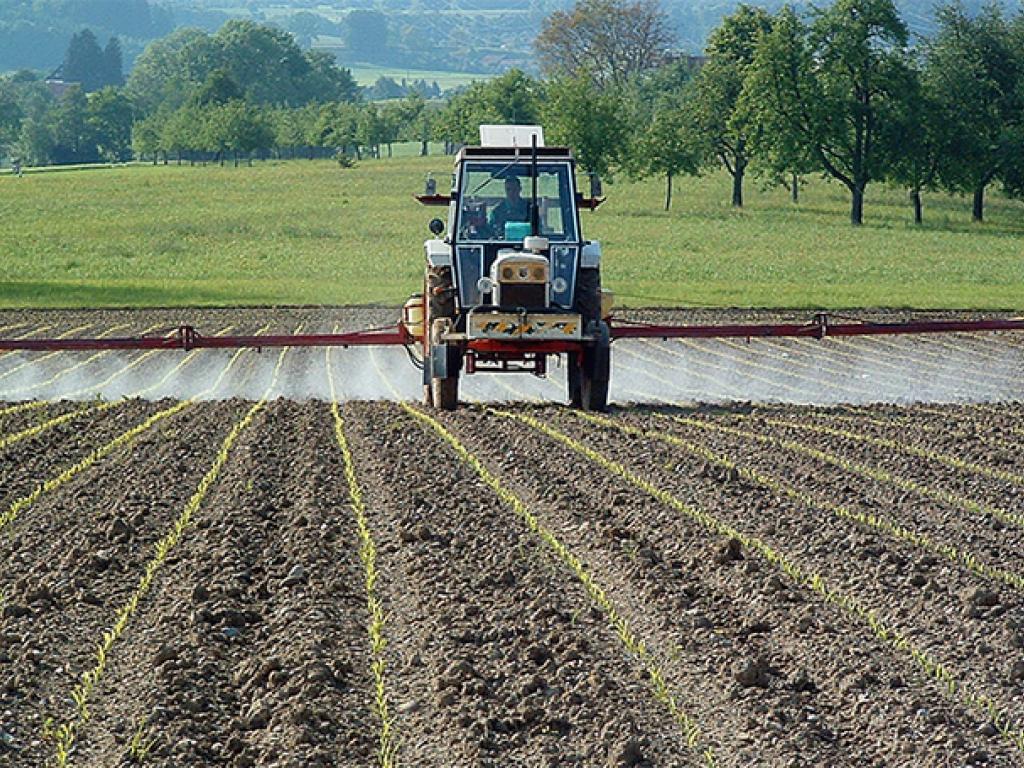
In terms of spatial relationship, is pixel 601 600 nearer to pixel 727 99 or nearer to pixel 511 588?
pixel 511 588

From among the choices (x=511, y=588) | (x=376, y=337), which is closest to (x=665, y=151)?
(x=376, y=337)

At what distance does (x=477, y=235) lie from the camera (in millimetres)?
15969

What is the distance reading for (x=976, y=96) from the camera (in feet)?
217

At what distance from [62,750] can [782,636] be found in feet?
11.0

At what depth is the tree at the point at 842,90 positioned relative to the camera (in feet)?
213

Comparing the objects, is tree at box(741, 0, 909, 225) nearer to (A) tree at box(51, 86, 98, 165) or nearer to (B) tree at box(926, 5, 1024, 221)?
(B) tree at box(926, 5, 1024, 221)

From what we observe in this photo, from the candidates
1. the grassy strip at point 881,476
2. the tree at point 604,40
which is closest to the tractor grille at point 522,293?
the grassy strip at point 881,476

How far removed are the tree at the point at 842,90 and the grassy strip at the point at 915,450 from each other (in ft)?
167

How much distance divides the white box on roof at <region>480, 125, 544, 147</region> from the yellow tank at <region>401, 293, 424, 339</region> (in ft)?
5.87

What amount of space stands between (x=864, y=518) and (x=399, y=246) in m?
39.4

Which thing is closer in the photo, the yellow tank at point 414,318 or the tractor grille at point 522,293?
the tractor grille at point 522,293

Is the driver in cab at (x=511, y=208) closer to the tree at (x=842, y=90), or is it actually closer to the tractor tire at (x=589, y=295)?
the tractor tire at (x=589, y=295)

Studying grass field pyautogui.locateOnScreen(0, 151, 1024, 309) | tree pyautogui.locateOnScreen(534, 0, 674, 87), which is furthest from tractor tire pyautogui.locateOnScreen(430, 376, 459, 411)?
tree pyautogui.locateOnScreen(534, 0, 674, 87)

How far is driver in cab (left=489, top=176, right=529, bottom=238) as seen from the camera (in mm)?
16078
